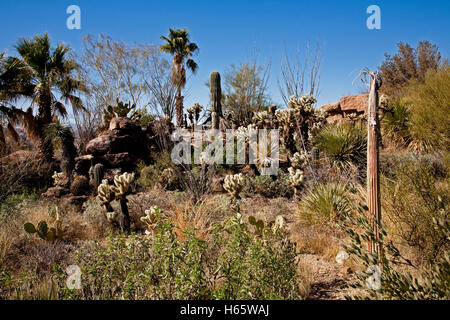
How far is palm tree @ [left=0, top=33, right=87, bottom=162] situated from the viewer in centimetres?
1055

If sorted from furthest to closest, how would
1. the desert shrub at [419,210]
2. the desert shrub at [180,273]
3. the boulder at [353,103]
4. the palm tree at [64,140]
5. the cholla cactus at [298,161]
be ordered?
the boulder at [353,103] < the palm tree at [64,140] < the cholla cactus at [298,161] < the desert shrub at [419,210] < the desert shrub at [180,273]

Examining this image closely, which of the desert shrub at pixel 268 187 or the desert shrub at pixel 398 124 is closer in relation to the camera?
the desert shrub at pixel 268 187

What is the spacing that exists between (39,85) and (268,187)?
9833 mm

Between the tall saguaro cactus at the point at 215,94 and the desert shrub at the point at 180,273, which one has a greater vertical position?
the tall saguaro cactus at the point at 215,94

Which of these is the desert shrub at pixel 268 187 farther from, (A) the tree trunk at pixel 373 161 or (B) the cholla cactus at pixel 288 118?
(A) the tree trunk at pixel 373 161

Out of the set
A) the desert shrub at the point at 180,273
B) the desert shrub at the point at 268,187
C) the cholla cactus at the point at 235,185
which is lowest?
the desert shrub at the point at 180,273

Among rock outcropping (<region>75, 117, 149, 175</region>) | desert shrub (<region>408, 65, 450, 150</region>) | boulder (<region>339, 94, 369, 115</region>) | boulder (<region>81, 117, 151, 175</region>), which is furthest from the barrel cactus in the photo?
boulder (<region>339, 94, 369, 115</region>)

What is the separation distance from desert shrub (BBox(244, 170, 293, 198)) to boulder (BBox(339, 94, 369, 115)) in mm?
8927

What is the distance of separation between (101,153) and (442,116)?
32.5 feet

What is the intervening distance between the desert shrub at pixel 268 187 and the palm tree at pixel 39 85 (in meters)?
8.14

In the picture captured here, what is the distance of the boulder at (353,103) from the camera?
48.4ft

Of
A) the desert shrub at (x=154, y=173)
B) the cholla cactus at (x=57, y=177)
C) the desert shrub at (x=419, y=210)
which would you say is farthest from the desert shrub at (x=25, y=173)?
the desert shrub at (x=419, y=210)

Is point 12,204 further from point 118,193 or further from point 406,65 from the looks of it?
point 406,65
